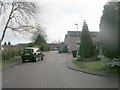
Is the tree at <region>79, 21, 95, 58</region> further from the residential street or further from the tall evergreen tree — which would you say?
the residential street

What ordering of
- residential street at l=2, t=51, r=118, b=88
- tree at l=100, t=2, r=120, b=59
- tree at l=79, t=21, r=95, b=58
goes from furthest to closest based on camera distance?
tree at l=79, t=21, r=95, b=58 < tree at l=100, t=2, r=120, b=59 < residential street at l=2, t=51, r=118, b=88

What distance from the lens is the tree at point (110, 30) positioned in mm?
14867

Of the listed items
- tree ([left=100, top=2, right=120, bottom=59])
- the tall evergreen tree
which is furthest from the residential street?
the tall evergreen tree

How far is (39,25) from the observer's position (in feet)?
119

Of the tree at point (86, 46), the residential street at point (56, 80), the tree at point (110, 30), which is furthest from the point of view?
the tree at point (86, 46)

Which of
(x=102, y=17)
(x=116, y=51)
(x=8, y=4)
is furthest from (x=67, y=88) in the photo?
(x=8, y=4)

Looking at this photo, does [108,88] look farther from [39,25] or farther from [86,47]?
[39,25]

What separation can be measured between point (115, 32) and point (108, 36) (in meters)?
0.67

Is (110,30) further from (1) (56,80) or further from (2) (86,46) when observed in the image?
(2) (86,46)

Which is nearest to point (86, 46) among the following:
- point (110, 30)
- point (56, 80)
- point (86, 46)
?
point (86, 46)

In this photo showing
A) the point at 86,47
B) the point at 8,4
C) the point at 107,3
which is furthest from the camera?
the point at 8,4

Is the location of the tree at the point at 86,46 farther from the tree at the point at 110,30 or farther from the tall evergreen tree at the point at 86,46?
the tree at the point at 110,30

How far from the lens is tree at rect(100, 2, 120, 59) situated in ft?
48.8

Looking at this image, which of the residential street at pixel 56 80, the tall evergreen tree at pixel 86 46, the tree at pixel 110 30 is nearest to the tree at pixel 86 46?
the tall evergreen tree at pixel 86 46
